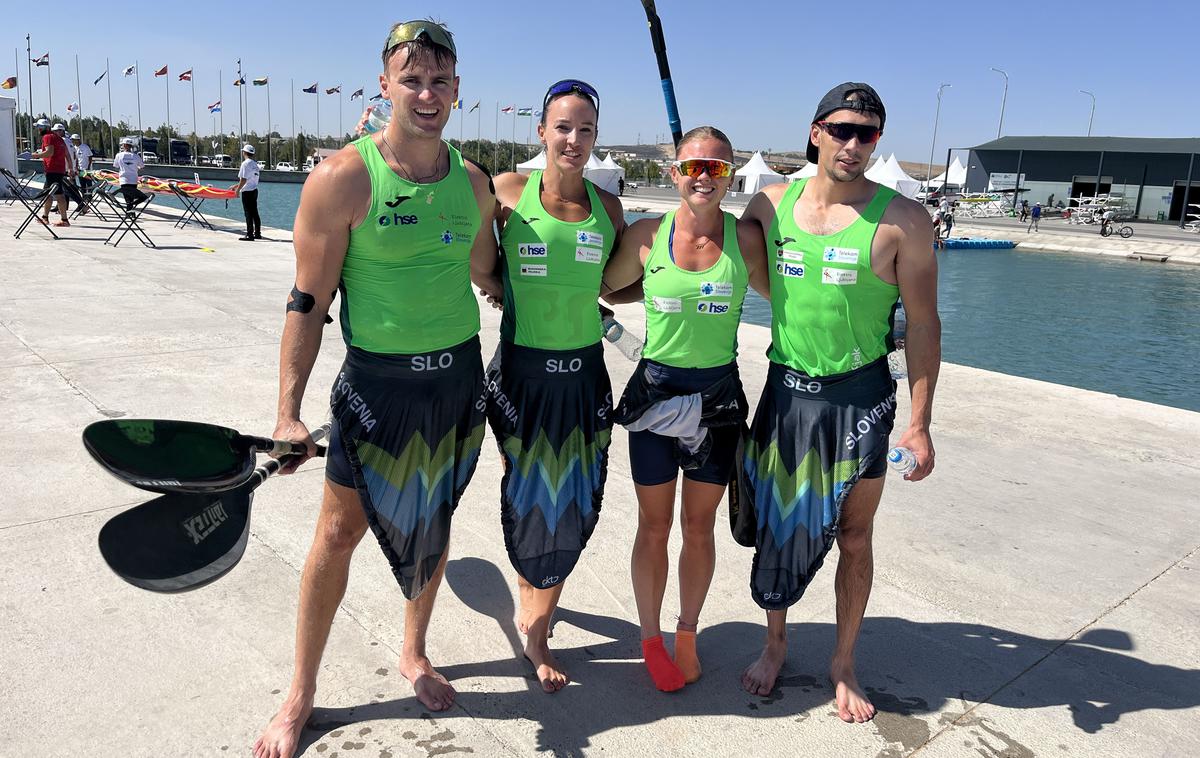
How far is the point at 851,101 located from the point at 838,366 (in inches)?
35.5

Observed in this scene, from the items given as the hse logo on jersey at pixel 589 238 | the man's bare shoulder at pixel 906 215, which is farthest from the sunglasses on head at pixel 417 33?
the man's bare shoulder at pixel 906 215

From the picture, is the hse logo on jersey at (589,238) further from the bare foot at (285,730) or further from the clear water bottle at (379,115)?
the bare foot at (285,730)

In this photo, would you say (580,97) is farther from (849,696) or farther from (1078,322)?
(1078,322)

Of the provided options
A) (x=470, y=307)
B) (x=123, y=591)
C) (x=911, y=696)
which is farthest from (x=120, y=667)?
(x=911, y=696)

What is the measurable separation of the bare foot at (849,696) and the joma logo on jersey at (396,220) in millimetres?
2172

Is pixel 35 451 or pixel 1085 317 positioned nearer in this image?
pixel 35 451

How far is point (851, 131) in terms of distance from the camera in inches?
115

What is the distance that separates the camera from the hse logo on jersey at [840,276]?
114 inches

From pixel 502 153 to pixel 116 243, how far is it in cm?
9516

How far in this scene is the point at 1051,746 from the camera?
2.82 meters

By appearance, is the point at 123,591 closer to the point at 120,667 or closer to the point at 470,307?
the point at 120,667

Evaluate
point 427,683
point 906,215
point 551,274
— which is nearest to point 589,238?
point 551,274

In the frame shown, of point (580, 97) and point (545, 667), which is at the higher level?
point (580, 97)

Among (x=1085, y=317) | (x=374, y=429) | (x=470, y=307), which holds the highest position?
(x=470, y=307)
